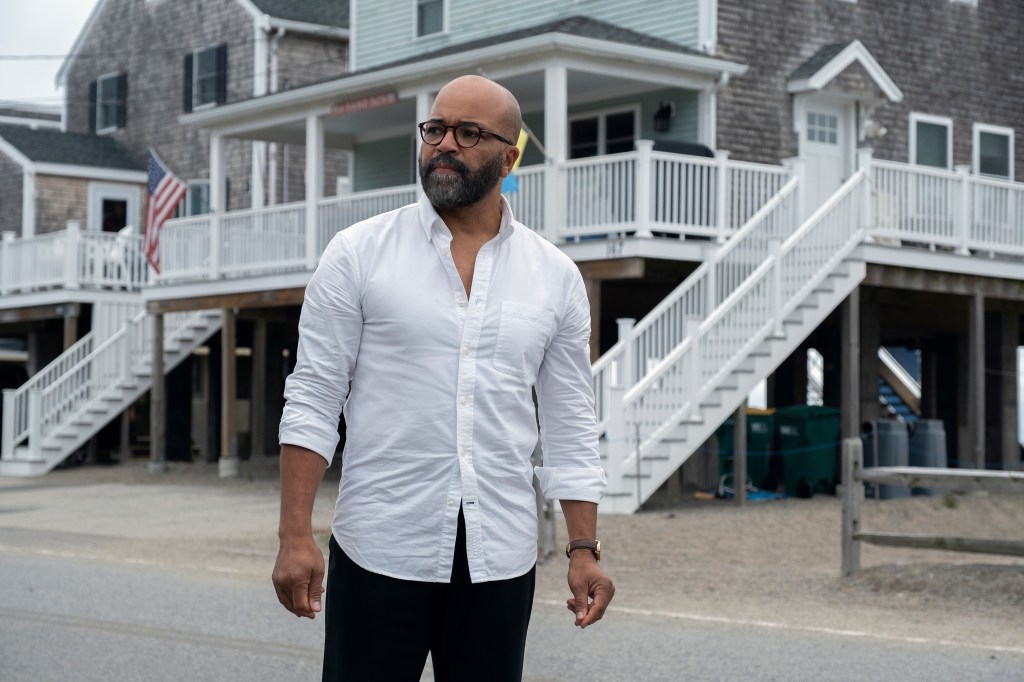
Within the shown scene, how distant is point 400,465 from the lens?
355cm

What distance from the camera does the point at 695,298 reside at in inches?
729

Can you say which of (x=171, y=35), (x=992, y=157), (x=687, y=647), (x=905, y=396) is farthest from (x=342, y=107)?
(x=905, y=396)

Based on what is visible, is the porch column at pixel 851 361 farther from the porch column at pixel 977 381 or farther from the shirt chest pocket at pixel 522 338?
the shirt chest pocket at pixel 522 338

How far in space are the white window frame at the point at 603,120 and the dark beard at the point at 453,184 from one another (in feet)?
64.1

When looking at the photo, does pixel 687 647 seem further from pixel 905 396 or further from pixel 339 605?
pixel 905 396

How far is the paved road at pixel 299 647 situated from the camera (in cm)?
775

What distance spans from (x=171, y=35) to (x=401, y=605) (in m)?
33.7

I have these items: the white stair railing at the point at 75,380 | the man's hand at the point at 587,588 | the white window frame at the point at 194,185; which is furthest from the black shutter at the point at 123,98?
the man's hand at the point at 587,588

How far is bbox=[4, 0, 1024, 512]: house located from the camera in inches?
728

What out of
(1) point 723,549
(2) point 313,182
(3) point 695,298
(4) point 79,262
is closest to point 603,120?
(2) point 313,182

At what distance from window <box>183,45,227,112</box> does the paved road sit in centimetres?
2386

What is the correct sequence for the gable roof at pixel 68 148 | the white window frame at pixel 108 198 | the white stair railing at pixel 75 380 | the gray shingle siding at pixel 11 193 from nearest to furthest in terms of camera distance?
1. the white stair railing at pixel 75 380
2. the gable roof at pixel 68 148
3. the white window frame at pixel 108 198
4. the gray shingle siding at pixel 11 193

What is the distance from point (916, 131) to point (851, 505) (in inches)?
573

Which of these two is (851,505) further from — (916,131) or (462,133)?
(916,131)
